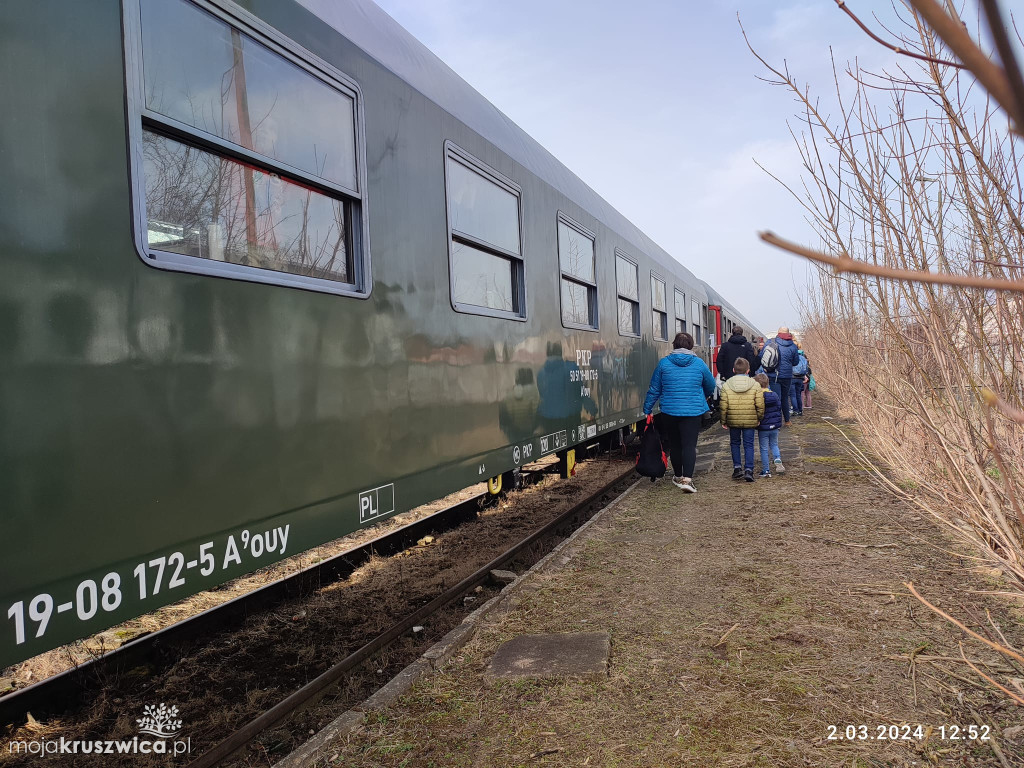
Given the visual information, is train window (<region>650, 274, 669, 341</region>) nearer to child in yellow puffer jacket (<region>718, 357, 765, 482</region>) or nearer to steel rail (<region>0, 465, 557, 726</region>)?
child in yellow puffer jacket (<region>718, 357, 765, 482</region>)

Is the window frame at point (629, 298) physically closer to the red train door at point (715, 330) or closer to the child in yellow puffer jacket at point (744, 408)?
the child in yellow puffer jacket at point (744, 408)

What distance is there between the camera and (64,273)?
1848 mm

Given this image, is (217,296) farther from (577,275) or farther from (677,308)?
(677,308)

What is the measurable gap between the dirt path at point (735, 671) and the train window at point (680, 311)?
6.63 metres

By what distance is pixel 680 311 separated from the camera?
1141 cm

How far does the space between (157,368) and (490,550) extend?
11.6ft

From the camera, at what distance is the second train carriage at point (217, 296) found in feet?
5.87

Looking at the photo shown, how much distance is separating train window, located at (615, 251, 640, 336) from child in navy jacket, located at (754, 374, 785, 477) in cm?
152

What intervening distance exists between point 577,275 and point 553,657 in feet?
12.5

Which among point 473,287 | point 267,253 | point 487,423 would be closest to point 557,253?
point 473,287

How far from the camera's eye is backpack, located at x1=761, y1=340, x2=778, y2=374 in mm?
10703

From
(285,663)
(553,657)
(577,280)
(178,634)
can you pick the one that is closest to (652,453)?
(577,280)

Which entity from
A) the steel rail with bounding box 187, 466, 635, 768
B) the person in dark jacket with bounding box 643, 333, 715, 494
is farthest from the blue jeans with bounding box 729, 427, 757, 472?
the steel rail with bounding box 187, 466, 635, 768
